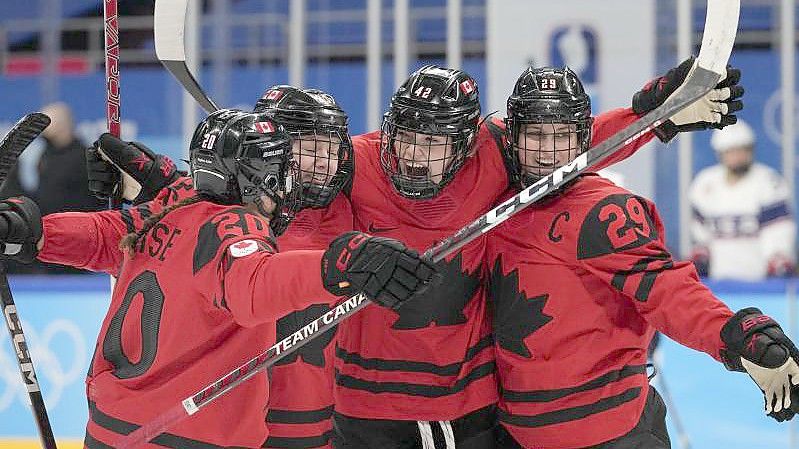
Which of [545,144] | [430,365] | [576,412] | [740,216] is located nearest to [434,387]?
[430,365]

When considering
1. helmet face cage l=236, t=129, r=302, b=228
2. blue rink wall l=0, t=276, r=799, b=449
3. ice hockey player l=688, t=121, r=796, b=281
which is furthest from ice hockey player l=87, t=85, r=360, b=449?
ice hockey player l=688, t=121, r=796, b=281

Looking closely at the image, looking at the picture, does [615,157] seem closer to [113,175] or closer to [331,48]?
[113,175]

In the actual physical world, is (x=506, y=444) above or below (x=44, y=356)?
above

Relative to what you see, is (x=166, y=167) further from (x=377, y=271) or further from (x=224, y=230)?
(x=377, y=271)

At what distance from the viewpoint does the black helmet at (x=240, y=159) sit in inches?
73.4

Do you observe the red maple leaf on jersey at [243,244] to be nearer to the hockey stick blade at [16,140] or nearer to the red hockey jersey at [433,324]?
the red hockey jersey at [433,324]

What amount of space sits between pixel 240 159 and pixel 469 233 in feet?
1.24

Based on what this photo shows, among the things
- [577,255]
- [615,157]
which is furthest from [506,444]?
[615,157]

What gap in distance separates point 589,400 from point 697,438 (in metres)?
1.78

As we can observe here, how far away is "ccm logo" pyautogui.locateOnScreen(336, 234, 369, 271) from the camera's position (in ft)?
5.45

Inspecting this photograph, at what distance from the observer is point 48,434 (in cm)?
222

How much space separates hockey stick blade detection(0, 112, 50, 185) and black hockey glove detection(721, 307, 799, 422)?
1.38 m

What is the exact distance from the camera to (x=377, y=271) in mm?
1646

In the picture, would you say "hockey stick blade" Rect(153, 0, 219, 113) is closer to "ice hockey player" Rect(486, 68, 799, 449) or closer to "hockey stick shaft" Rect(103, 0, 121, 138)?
"hockey stick shaft" Rect(103, 0, 121, 138)
